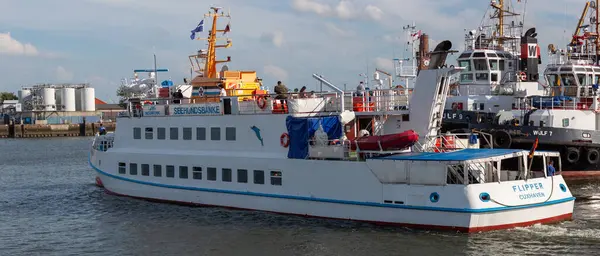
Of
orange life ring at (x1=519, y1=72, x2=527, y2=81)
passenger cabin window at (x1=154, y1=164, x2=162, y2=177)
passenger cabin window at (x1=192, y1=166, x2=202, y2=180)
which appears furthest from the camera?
orange life ring at (x1=519, y1=72, x2=527, y2=81)

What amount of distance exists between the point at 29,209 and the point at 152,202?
16.1 feet

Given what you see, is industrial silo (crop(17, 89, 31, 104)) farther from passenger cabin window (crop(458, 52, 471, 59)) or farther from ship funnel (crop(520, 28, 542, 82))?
ship funnel (crop(520, 28, 542, 82))

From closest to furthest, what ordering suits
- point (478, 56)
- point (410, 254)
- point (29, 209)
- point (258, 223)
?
1. point (410, 254)
2. point (258, 223)
3. point (29, 209)
4. point (478, 56)

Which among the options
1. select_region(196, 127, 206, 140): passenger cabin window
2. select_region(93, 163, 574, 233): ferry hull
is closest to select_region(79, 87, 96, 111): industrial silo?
select_region(93, 163, 574, 233): ferry hull

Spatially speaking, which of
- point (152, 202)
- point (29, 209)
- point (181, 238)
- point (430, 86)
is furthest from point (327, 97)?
point (29, 209)

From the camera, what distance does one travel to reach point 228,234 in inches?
845

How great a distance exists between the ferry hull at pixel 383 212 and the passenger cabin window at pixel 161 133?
206cm

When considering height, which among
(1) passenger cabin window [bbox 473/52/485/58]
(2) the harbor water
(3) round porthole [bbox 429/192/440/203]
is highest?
(1) passenger cabin window [bbox 473/52/485/58]

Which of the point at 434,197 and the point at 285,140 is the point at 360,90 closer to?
the point at 285,140

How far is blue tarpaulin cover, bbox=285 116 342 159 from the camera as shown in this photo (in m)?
22.4

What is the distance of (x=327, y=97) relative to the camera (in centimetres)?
2370

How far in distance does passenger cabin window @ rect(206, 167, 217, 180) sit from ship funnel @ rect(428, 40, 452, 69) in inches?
344

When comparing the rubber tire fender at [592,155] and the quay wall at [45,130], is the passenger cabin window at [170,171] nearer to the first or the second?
the rubber tire fender at [592,155]

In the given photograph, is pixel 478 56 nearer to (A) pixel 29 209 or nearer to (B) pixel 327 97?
(B) pixel 327 97
